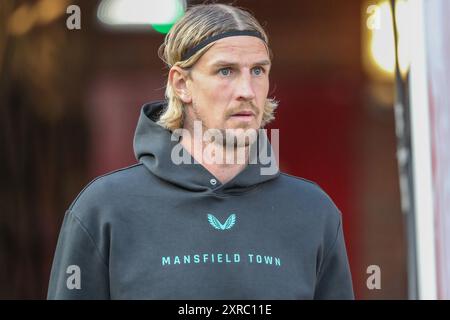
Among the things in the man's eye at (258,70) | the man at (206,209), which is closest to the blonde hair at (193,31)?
the man at (206,209)

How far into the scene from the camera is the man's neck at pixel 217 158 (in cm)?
212

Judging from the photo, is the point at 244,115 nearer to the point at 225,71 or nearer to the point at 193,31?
the point at 225,71

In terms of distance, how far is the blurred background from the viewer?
3697 mm

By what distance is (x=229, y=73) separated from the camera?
209cm

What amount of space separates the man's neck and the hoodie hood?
1 cm

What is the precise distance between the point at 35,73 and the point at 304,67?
1.26 m

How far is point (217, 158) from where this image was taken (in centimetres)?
214

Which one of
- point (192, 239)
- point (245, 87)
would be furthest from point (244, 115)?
point (192, 239)

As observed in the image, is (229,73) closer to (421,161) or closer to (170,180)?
(170,180)

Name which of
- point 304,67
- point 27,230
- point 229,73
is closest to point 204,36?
point 229,73

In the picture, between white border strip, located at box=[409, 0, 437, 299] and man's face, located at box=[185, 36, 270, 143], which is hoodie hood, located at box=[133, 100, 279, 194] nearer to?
man's face, located at box=[185, 36, 270, 143]

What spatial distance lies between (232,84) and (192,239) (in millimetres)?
414

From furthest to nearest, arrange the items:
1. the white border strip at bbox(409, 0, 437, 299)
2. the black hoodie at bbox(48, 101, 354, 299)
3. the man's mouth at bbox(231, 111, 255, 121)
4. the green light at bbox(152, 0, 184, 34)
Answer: the green light at bbox(152, 0, 184, 34) < the white border strip at bbox(409, 0, 437, 299) < the man's mouth at bbox(231, 111, 255, 121) < the black hoodie at bbox(48, 101, 354, 299)

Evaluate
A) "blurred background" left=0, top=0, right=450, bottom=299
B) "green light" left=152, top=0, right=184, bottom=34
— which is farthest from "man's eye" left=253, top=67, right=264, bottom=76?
"blurred background" left=0, top=0, right=450, bottom=299
